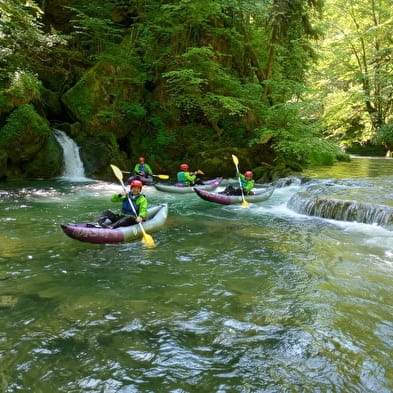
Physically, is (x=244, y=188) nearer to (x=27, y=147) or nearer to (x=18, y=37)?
(x=27, y=147)

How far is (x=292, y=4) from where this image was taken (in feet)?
53.8

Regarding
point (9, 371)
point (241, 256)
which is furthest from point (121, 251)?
point (9, 371)

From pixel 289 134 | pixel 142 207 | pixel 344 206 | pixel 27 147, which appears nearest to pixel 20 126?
pixel 27 147

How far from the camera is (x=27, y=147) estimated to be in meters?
14.8

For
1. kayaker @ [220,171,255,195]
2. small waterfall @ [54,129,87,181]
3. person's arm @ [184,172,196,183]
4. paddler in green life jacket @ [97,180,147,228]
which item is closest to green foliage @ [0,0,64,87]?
small waterfall @ [54,129,87,181]

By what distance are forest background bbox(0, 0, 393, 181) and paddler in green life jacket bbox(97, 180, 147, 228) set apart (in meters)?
8.29

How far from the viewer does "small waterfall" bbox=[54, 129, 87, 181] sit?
52.9ft

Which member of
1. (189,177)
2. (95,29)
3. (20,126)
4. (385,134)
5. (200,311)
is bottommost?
(200,311)

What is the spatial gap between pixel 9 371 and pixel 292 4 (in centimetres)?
1680

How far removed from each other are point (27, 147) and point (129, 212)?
8759 mm

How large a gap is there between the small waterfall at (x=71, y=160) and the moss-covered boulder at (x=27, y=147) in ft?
0.92

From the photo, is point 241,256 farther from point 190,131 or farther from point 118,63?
point 118,63

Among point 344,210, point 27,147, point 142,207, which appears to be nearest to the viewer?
point 142,207

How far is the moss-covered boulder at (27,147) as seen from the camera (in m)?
14.4
